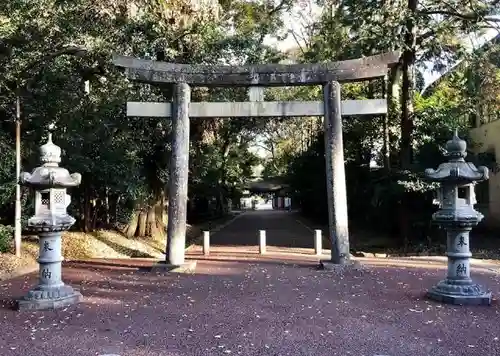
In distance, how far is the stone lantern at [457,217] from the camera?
7605 millimetres

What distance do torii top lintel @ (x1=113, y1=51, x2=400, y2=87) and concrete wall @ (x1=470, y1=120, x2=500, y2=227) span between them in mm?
11502

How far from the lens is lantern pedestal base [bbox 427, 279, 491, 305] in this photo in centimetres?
742

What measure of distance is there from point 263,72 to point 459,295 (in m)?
6.23

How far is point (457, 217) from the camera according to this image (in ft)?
25.0

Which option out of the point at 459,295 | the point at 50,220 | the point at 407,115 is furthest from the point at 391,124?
the point at 50,220

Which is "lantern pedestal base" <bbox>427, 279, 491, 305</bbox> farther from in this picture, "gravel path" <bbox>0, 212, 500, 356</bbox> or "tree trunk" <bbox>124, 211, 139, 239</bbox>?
"tree trunk" <bbox>124, 211, 139, 239</bbox>

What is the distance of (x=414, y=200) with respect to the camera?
19484 millimetres

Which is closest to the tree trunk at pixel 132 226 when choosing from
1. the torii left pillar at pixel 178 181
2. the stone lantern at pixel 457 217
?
the torii left pillar at pixel 178 181

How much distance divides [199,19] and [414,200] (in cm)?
1086

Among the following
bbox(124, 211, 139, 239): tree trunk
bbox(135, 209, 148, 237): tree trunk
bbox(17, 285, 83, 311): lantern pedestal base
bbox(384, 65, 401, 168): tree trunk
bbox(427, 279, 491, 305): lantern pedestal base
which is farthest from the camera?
bbox(384, 65, 401, 168): tree trunk

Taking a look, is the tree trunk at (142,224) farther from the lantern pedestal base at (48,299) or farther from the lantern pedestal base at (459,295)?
the lantern pedestal base at (459,295)

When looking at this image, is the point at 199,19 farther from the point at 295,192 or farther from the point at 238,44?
the point at 295,192

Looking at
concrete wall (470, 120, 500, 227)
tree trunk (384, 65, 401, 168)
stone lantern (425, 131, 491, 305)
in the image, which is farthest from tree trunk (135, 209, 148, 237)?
concrete wall (470, 120, 500, 227)

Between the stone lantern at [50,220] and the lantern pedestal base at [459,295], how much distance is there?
559 cm
